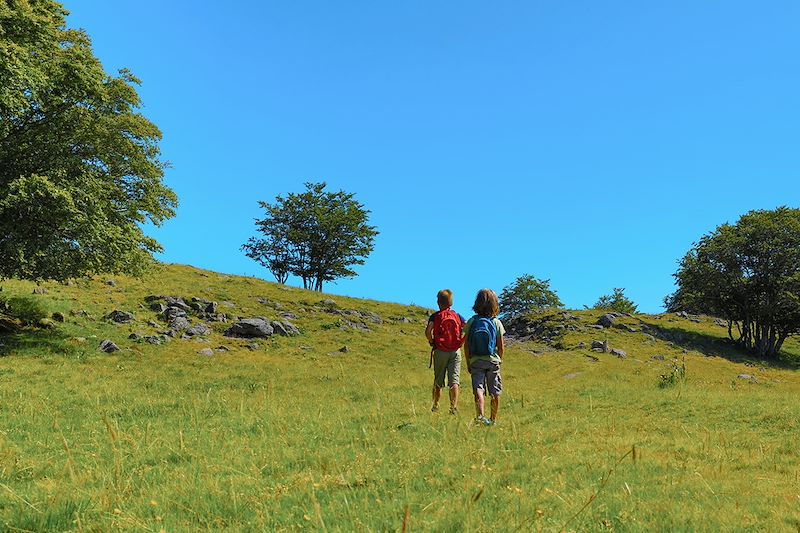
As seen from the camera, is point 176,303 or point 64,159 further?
point 176,303

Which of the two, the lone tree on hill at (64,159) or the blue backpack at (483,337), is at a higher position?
the lone tree on hill at (64,159)

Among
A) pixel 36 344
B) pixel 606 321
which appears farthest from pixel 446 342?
pixel 606 321

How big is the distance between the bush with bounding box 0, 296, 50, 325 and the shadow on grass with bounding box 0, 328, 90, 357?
1.59m

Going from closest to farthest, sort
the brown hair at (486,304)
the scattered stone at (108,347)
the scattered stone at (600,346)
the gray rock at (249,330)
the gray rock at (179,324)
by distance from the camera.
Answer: the brown hair at (486,304) → the scattered stone at (108,347) → the gray rock at (179,324) → the gray rock at (249,330) → the scattered stone at (600,346)

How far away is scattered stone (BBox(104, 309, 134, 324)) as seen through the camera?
2903 centimetres

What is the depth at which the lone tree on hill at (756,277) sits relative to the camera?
49.9 meters

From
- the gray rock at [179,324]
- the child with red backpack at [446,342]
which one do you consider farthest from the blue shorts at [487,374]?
the gray rock at [179,324]

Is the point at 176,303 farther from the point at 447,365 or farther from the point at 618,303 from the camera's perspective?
the point at 618,303

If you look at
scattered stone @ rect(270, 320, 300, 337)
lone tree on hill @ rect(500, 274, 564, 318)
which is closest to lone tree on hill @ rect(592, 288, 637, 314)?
lone tree on hill @ rect(500, 274, 564, 318)

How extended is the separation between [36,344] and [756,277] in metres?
60.9

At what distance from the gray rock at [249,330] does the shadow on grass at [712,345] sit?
35.7 metres

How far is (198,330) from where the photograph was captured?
29.8m

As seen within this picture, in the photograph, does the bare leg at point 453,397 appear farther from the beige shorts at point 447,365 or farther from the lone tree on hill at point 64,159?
the lone tree on hill at point 64,159

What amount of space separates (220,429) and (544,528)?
693cm
